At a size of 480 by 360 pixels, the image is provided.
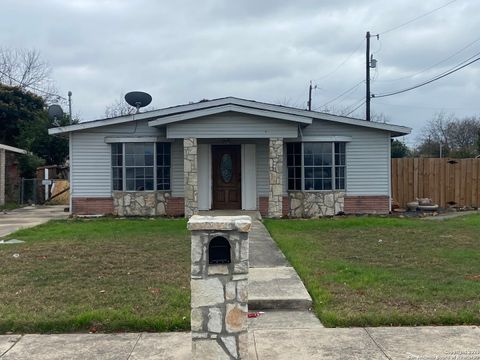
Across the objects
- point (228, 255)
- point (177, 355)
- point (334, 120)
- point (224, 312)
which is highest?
point (334, 120)

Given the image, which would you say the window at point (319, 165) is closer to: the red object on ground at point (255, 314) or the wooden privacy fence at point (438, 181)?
the wooden privacy fence at point (438, 181)

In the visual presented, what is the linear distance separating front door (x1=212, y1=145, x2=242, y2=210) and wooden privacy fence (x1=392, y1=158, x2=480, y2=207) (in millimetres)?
6426

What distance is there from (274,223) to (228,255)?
10.7m

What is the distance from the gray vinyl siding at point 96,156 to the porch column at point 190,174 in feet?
4.97

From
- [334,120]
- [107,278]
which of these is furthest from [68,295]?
[334,120]

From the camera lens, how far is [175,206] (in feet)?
56.1

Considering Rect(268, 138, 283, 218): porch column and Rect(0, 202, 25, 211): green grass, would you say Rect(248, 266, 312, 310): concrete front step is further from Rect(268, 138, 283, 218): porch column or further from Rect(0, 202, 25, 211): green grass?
Rect(0, 202, 25, 211): green grass

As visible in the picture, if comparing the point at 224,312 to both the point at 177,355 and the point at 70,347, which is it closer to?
the point at 177,355

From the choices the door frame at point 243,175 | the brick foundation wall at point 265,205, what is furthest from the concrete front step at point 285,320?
the door frame at point 243,175

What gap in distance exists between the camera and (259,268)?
829 centimetres

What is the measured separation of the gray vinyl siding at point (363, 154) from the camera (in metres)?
17.0

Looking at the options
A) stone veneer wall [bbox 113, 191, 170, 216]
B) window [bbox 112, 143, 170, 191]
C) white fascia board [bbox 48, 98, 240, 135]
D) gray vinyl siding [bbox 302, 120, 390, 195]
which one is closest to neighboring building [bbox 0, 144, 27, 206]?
white fascia board [bbox 48, 98, 240, 135]

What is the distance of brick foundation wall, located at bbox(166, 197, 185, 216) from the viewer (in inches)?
671

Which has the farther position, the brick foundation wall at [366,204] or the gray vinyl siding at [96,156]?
the brick foundation wall at [366,204]
